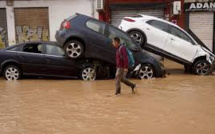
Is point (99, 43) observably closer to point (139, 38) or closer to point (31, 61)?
point (139, 38)

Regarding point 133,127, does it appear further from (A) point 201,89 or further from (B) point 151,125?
(A) point 201,89

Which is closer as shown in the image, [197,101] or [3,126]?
[3,126]

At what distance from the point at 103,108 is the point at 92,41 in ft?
13.6

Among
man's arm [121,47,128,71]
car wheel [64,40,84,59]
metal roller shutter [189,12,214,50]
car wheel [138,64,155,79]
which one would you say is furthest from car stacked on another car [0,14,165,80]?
metal roller shutter [189,12,214,50]

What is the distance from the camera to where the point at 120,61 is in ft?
29.0

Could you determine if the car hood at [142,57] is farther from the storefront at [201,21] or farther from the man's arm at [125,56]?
the storefront at [201,21]

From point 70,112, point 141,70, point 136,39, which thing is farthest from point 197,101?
point 136,39

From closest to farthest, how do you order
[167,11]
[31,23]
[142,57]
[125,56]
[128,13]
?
[125,56] < [142,57] < [167,11] < [128,13] < [31,23]

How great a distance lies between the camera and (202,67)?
12891 mm

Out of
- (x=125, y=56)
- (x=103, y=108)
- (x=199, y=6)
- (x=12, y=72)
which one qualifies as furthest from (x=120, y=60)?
(x=199, y=6)

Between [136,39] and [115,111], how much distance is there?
537cm

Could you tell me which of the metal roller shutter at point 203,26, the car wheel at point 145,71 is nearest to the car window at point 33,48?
the car wheel at point 145,71

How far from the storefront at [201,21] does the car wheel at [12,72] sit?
36.1 feet

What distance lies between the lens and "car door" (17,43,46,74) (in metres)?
11.3
